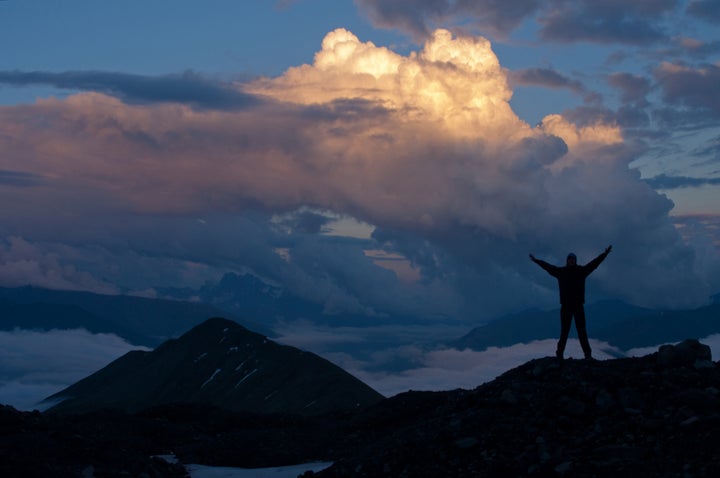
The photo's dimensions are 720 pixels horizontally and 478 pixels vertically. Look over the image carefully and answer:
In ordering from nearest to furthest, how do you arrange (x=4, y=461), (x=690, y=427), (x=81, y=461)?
(x=690, y=427) → (x=4, y=461) → (x=81, y=461)

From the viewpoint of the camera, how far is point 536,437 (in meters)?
20.5

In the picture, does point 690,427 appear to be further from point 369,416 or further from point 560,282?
point 369,416

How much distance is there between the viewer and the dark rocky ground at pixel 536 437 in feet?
58.7

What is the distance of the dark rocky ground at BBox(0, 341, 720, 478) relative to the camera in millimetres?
17891

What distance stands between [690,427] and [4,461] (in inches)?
800

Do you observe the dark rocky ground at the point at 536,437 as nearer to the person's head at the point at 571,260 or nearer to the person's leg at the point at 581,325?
the person's leg at the point at 581,325

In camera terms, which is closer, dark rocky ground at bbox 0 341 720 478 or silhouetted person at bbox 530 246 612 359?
dark rocky ground at bbox 0 341 720 478

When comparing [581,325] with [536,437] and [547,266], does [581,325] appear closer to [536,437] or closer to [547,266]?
[547,266]

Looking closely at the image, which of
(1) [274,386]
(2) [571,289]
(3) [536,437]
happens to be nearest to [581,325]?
(2) [571,289]

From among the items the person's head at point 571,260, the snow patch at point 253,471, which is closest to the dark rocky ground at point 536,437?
the snow patch at point 253,471

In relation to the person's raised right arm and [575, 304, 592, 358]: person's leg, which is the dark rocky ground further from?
the person's raised right arm

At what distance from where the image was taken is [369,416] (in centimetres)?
3859

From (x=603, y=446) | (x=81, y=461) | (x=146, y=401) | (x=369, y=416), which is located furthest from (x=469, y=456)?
(x=146, y=401)

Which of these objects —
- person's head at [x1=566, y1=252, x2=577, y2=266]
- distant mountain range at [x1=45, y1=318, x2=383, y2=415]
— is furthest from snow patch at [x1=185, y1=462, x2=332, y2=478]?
distant mountain range at [x1=45, y1=318, x2=383, y2=415]
